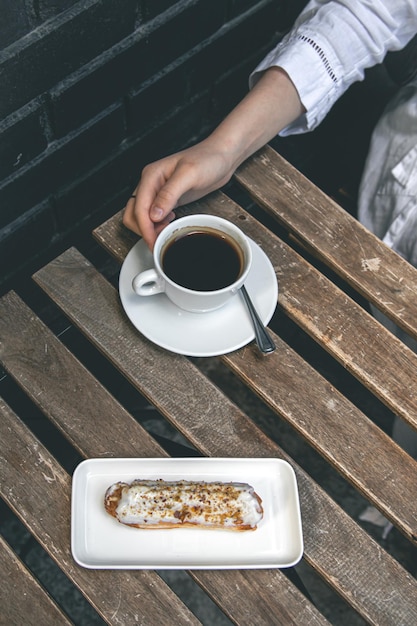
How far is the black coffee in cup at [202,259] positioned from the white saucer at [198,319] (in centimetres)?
5

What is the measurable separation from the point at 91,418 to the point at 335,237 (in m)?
0.40

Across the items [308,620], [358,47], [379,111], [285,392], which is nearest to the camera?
[308,620]

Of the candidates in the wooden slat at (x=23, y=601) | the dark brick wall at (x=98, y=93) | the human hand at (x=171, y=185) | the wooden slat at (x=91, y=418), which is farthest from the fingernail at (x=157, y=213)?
the wooden slat at (x=23, y=601)

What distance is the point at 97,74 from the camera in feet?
3.29

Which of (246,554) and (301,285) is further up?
(301,285)

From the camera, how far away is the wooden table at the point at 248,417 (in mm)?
702

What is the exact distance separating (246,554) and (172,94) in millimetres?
831

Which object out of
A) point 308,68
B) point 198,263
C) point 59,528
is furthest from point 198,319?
point 308,68

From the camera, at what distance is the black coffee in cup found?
0.79 metres

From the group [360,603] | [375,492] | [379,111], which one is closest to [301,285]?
[375,492]

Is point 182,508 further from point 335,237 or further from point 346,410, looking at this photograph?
point 335,237

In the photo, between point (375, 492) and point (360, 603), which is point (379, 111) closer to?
point (375, 492)

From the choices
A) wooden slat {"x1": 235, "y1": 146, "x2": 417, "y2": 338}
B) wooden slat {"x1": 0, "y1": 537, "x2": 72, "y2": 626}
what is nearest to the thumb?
wooden slat {"x1": 235, "y1": 146, "x2": 417, "y2": 338}

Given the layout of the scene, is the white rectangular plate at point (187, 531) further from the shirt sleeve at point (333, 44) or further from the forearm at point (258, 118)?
the shirt sleeve at point (333, 44)
